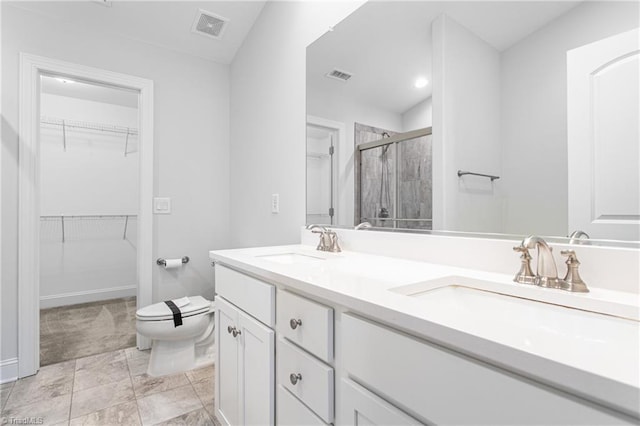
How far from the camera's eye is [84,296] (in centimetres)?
339

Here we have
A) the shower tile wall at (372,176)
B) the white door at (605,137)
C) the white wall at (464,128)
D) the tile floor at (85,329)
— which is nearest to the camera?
the white door at (605,137)

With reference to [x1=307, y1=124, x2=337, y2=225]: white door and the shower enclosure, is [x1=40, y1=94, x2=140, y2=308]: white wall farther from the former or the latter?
the shower enclosure

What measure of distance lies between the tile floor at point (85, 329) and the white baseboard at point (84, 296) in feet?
0.20

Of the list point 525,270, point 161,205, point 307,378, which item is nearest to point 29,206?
point 161,205

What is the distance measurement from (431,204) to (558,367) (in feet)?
2.62

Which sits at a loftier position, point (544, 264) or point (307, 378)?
point (544, 264)

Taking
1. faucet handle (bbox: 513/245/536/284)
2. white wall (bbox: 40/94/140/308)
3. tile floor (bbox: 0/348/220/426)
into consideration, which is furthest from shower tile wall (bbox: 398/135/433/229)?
white wall (bbox: 40/94/140/308)

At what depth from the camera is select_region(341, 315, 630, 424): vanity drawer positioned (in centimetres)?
40

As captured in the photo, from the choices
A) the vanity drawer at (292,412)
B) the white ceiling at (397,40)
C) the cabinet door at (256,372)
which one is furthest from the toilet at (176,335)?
the white ceiling at (397,40)

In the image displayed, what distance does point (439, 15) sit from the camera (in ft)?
3.59

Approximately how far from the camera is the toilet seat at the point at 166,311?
1902mm

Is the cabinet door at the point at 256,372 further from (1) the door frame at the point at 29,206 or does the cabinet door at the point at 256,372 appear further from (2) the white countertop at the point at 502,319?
(1) the door frame at the point at 29,206

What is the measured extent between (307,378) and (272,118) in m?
1.67

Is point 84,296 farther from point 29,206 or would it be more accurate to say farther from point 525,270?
point 525,270
